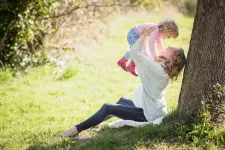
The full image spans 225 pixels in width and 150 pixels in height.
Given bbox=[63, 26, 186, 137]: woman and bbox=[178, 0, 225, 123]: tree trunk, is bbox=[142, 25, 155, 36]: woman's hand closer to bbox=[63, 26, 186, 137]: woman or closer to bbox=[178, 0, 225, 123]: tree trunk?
bbox=[63, 26, 186, 137]: woman

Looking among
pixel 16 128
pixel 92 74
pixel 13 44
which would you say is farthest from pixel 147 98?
pixel 13 44

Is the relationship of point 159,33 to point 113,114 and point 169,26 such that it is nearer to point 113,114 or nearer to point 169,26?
point 169,26

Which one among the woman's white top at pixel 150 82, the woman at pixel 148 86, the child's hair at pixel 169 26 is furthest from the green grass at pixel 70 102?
the child's hair at pixel 169 26

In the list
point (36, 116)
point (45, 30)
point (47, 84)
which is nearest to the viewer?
point (36, 116)

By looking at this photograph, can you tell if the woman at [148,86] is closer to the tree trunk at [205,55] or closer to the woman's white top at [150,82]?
the woman's white top at [150,82]

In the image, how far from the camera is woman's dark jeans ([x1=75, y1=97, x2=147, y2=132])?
203 inches

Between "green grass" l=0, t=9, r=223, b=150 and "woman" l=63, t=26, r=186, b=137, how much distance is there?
0.21 m

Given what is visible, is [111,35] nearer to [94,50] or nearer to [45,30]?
[94,50]

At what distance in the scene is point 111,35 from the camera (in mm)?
13836

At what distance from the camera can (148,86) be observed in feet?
17.1

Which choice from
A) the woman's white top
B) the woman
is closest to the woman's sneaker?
the woman

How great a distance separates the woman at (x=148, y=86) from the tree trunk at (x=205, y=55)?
38cm

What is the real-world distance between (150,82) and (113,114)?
648mm

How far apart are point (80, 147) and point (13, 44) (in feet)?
16.5
